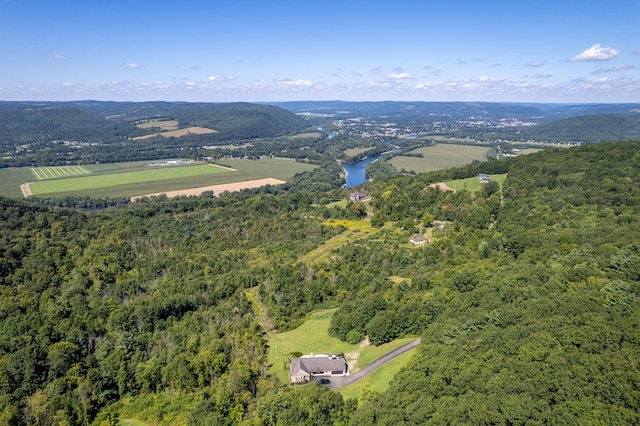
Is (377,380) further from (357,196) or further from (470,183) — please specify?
(357,196)

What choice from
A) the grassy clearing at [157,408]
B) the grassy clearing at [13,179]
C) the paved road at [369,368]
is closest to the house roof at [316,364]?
the paved road at [369,368]

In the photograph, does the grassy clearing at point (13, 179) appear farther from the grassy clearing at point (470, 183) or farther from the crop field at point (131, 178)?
the grassy clearing at point (470, 183)

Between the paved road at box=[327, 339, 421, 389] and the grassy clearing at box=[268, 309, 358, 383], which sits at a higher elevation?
the paved road at box=[327, 339, 421, 389]

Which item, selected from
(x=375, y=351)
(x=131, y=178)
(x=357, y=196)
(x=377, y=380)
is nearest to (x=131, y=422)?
(x=377, y=380)

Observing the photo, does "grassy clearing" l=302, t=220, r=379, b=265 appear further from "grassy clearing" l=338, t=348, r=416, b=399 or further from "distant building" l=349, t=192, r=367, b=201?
"grassy clearing" l=338, t=348, r=416, b=399

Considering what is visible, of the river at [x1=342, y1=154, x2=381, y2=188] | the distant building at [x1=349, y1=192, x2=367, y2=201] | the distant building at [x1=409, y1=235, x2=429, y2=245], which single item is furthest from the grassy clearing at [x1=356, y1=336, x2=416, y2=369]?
the river at [x1=342, y1=154, x2=381, y2=188]

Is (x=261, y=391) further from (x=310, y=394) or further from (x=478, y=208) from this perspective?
(x=478, y=208)
